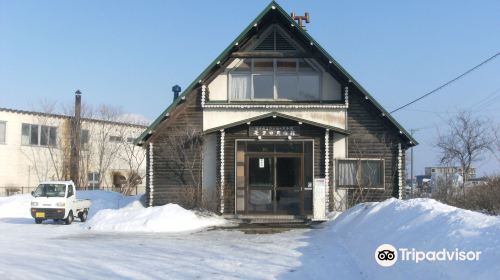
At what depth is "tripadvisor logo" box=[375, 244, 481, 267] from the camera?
22.9ft

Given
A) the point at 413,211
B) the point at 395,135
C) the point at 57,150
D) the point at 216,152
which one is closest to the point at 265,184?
the point at 216,152

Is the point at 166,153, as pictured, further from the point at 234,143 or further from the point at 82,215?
the point at 82,215

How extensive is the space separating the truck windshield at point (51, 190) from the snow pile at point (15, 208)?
13.4ft

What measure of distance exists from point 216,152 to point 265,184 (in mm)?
2303

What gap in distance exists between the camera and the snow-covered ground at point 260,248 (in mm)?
7816

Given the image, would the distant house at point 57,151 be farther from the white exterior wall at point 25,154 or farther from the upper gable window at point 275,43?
the upper gable window at point 275,43

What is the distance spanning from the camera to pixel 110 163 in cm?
4094

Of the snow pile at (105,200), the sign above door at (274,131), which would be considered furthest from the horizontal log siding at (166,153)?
the snow pile at (105,200)

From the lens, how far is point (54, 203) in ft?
63.1

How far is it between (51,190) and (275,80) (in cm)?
979

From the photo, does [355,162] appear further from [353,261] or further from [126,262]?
[126,262]

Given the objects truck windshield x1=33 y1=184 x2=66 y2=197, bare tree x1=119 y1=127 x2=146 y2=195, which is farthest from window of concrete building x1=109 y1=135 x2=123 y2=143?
truck windshield x1=33 y1=184 x2=66 y2=197

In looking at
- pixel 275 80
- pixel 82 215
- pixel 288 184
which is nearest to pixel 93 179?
pixel 82 215

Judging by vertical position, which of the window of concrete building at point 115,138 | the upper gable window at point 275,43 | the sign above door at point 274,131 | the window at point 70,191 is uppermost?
the upper gable window at point 275,43
